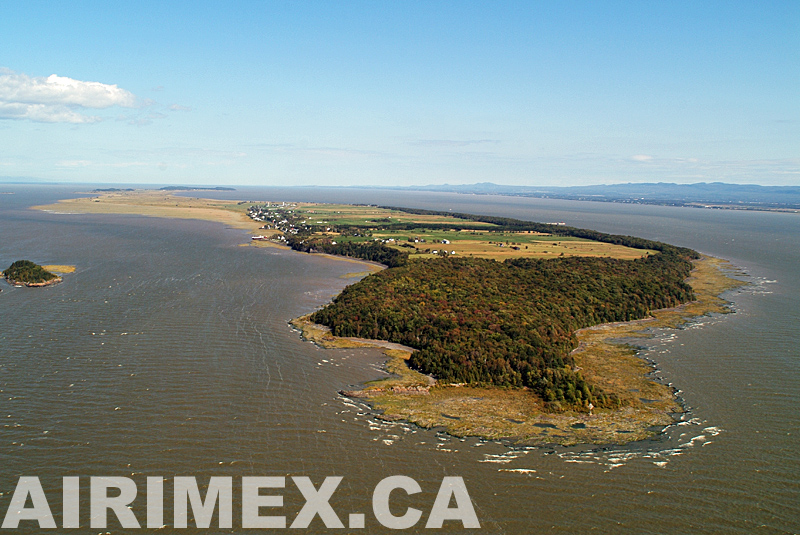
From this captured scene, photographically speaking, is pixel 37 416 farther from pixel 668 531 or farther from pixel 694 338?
pixel 694 338

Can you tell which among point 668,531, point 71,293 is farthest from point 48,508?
point 71,293

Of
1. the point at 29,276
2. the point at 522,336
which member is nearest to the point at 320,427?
the point at 522,336

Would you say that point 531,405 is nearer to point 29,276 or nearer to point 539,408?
point 539,408

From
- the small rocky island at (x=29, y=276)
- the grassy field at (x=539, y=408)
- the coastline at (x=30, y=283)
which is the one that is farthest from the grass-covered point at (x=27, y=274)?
the grassy field at (x=539, y=408)

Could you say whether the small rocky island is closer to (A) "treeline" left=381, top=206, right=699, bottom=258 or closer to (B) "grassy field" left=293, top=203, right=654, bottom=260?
(B) "grassy field" left=293, top=203, right=654, bottom=260

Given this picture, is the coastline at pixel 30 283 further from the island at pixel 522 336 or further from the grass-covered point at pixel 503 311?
the grass-covered point at pixel 503 311

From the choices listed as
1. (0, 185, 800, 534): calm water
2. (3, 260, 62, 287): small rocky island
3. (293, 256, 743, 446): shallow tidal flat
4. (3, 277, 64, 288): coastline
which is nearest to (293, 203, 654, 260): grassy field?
(0, 185, 800, 534): calm water
